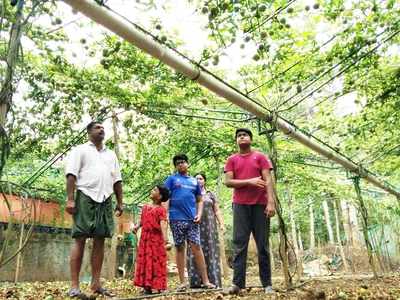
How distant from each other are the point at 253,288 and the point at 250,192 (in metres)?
1.28

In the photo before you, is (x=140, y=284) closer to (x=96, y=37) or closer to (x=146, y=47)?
(x=146, y=47)

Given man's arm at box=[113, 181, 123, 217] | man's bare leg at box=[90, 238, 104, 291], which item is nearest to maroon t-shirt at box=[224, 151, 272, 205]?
man's arm at box=[113, 181, 123, 217]

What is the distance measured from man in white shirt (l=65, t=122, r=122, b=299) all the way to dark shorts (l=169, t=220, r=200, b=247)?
0.92m

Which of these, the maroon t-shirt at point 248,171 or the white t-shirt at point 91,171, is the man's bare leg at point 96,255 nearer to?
the white t-shirt at point 91,171

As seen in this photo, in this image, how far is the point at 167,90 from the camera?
230 inches

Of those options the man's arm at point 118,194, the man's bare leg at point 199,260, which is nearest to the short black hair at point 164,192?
the man's bare leg at point 199,260

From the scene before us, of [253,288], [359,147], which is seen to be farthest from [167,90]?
[359,147]

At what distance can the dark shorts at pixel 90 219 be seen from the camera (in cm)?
373

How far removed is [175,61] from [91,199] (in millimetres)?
1445

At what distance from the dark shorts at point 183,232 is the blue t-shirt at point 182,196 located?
6 centimetres

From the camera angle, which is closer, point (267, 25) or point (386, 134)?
point (267, 25)

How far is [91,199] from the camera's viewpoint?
3852mm

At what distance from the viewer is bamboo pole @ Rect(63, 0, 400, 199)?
2.93 m

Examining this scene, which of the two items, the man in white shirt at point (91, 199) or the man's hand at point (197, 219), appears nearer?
the man in white shirt at point (91, 199)
